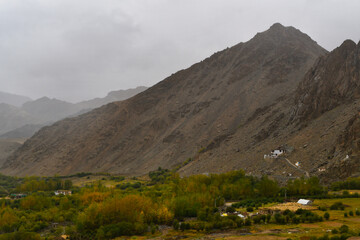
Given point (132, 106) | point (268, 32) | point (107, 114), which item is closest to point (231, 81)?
point (268, 32)

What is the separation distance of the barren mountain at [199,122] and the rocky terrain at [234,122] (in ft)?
1.09

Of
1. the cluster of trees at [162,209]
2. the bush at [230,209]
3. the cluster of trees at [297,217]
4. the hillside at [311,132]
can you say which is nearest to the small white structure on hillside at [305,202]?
the cluster of trees at [162,209]

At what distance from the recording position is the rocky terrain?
50312mm

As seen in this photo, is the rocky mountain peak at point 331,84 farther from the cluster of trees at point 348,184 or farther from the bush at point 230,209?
the bush at point 230,209

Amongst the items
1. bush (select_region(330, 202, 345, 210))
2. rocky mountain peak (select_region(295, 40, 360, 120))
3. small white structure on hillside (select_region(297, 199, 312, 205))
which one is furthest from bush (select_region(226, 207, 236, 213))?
rocky mountain peak (select_region(295, 40, 360, 120))

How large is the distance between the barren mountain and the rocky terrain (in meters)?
0.33

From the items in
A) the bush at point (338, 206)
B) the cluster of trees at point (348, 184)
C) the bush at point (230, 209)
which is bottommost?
the bush at point (230, 209)

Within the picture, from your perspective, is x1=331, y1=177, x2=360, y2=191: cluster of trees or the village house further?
the village house

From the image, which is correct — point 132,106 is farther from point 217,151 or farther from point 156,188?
point 156,188

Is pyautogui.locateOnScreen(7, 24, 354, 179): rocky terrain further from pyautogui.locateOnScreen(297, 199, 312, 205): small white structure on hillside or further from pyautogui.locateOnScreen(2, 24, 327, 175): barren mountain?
pyautogui.locateOnScreen(297, 199, 312, 205): small white structure on hillside

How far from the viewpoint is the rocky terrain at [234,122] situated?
50.3 m

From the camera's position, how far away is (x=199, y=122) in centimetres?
8831

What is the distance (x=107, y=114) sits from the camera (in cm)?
11662

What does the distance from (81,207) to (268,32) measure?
305ft
